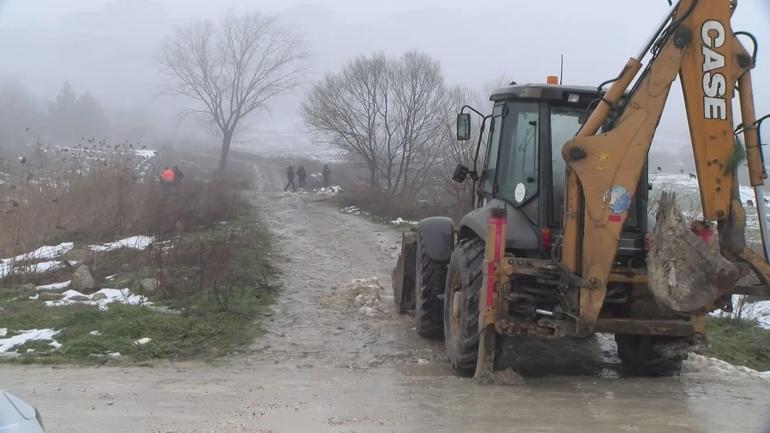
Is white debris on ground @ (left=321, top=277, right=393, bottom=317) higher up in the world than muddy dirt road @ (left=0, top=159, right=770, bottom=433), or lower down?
lower down

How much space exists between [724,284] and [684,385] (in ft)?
5.75

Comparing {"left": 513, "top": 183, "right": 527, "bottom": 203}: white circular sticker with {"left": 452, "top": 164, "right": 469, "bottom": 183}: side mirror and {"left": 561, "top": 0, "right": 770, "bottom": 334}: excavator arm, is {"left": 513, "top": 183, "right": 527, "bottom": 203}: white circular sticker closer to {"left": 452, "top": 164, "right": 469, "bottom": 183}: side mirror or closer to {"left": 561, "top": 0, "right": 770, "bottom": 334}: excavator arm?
{"left": 561, "top": 0, "right": 770, "bottom": 334}: excavator arm

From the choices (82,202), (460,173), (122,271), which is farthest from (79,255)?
(460,173)

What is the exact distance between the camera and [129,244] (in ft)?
46.8

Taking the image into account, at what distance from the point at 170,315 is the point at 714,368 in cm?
624

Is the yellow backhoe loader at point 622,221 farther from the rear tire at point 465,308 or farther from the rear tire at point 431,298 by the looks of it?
the rear tire at point 431,298

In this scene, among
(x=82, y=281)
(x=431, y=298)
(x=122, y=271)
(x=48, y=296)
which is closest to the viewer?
(x=431, y=298)

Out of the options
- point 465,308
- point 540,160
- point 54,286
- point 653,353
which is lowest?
point 54,286

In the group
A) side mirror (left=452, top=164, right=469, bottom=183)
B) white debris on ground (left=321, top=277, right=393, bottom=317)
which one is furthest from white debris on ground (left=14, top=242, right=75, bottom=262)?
side mirror (left=452, top=164, right=469, bottom=183)

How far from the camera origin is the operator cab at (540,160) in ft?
20.7

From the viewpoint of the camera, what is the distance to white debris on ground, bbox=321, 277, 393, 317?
387 inches

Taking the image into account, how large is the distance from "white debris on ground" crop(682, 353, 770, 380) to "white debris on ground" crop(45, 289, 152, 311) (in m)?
6.79

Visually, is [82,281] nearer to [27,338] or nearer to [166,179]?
[27,338]

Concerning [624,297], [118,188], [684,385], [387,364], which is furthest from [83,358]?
[118,188]
